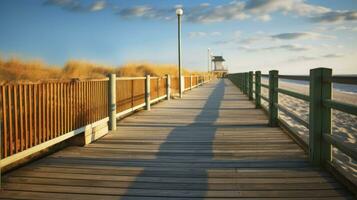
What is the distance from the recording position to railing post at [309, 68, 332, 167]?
420 centimetres

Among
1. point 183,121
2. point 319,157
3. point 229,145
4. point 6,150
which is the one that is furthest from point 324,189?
point 183,121

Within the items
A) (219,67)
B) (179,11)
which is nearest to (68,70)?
(179,11)

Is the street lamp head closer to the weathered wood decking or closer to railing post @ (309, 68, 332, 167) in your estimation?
the weathered wood decking

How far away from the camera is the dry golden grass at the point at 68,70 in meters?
27.1

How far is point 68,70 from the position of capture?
38375 mm

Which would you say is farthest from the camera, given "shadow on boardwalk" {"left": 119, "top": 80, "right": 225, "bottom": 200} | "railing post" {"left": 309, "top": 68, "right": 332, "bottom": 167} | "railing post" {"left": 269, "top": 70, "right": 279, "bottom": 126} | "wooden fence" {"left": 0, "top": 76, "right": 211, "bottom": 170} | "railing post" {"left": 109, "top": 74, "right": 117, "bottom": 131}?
"railing post" {"left": 269, "top": 70, "right": 279, "bottom": 126}

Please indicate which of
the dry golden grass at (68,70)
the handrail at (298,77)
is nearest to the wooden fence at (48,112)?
the handrail at (298,77)

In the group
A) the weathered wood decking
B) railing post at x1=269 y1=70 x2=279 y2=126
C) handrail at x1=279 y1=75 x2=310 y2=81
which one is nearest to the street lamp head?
railing post at x1=269 y1=70 x2=279 y2=126

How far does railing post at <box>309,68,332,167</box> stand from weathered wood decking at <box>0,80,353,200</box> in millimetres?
208

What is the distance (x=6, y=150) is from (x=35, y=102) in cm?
79

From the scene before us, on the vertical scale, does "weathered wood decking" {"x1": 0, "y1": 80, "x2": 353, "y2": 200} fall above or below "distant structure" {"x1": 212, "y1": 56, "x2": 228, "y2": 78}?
below

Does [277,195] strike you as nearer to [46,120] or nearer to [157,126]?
[46,120]

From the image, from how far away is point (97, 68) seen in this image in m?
41.8

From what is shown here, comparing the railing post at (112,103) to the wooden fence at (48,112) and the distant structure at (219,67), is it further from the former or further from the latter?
the distant structure at (219,67)
